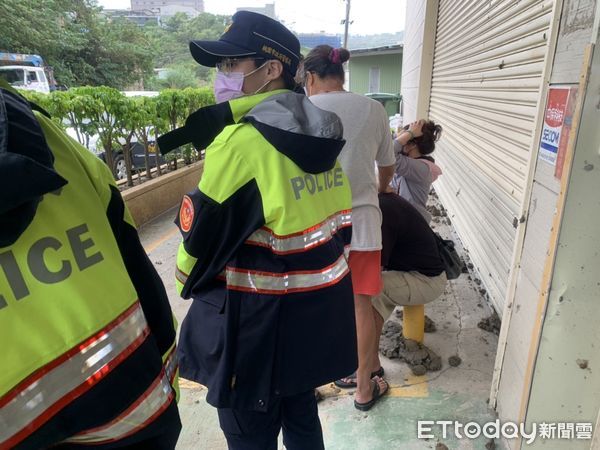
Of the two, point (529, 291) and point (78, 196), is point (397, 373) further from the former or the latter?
point (78, 196)

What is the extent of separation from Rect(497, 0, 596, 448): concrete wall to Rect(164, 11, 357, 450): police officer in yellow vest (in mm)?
873

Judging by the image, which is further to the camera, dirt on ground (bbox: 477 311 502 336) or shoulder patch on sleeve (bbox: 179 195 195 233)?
dirt on ground (bbox: 477 311 502 336)

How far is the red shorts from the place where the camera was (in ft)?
7.79

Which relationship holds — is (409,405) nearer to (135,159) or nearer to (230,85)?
(230,85)

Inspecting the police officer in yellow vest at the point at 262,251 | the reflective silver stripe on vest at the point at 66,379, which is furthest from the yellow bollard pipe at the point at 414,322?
the reflective silver stripe on vest at the point at 66,379

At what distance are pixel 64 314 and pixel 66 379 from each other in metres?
0.12

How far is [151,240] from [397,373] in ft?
12.6

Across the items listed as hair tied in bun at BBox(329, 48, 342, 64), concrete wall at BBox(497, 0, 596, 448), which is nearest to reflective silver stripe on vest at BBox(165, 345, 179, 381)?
concrete wall at BBox(497, 0, 596, 448)

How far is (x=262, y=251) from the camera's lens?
1.41m

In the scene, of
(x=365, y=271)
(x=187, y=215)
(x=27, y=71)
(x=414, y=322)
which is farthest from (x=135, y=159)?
(x=27, y=71)

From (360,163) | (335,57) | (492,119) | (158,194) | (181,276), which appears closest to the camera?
(181,276)

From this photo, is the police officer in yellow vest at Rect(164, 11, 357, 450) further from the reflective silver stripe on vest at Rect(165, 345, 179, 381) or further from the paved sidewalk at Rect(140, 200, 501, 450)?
the paved sidewalk at Rect(140, 200, 501, 450)

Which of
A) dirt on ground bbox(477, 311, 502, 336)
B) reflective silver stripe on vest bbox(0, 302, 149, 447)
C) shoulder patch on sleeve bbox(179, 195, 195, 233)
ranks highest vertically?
shoulder patch on sleeve bbox(179, 195, 195, 233)

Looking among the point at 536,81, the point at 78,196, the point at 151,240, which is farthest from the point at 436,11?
the point at 78,196
